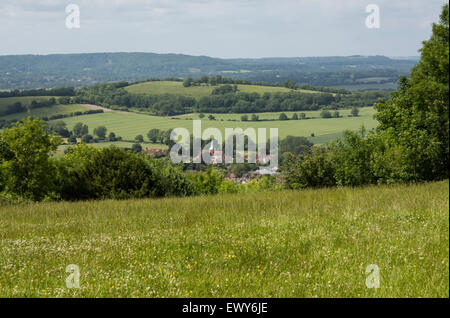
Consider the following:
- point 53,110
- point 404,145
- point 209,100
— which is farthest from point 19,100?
point 404,145

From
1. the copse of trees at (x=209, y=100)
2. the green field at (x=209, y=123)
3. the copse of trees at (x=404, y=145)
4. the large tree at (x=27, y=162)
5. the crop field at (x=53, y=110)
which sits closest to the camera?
the copse of trees at (x=404, y=145)

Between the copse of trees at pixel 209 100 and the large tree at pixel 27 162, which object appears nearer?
the large tree at pixel 27 162

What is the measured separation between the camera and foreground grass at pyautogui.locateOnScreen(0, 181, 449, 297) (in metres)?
5.18

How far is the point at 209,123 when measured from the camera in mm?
145375

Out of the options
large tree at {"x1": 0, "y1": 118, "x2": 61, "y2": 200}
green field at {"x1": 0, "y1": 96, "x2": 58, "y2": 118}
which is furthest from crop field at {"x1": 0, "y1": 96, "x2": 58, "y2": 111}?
large tree at {"x1": 0, "y1": 118, "x2": 61, "y2": 200}

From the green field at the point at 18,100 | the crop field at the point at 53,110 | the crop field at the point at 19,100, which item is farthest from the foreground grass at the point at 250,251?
the crop field at the point at 19,100

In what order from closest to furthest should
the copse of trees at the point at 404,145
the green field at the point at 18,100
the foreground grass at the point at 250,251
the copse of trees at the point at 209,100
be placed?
the copse of trees at the point at 404,145 → the foreground grass at the point at 250,251 → the green field at the point at 18,100 → the copse of trees at the point at 209,100

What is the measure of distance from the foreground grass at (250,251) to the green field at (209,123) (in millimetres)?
87000

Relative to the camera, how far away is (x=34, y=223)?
1135 centimetres

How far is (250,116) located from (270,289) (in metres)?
150

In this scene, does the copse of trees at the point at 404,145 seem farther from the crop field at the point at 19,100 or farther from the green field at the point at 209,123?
the crop field at the point at 19,100

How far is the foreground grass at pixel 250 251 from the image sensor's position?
17.0 feet

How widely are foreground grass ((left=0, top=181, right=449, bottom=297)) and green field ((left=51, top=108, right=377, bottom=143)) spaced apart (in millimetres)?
87000

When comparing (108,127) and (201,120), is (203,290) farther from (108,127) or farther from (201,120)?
(201,120)
